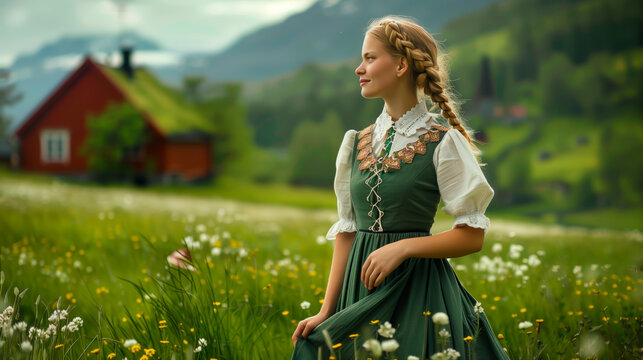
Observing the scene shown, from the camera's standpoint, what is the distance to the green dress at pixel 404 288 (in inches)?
90.4

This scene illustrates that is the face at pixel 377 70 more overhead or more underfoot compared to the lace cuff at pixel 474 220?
more overhead

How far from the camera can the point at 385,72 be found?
252 centimetres

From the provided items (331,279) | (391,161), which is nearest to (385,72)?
(391,161)

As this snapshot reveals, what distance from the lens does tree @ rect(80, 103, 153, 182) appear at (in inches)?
1111

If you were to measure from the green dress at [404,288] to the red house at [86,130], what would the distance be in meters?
28.1

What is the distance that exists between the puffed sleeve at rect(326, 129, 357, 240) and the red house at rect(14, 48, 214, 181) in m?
27.9

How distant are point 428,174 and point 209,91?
40.9 metres

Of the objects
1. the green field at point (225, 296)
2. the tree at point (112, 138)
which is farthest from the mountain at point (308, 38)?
the green field at point (225, 296)

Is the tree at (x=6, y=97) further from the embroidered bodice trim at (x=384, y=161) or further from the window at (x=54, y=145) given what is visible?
the embroidered bodice trim at (x=384, y=161)

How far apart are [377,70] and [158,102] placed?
104ft

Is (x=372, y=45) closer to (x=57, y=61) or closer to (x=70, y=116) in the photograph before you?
(x=70, y=116)

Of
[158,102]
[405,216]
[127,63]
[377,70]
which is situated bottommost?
[405,216]

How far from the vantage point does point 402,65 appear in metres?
2.53

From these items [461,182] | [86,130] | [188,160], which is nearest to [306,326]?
[461,182]
